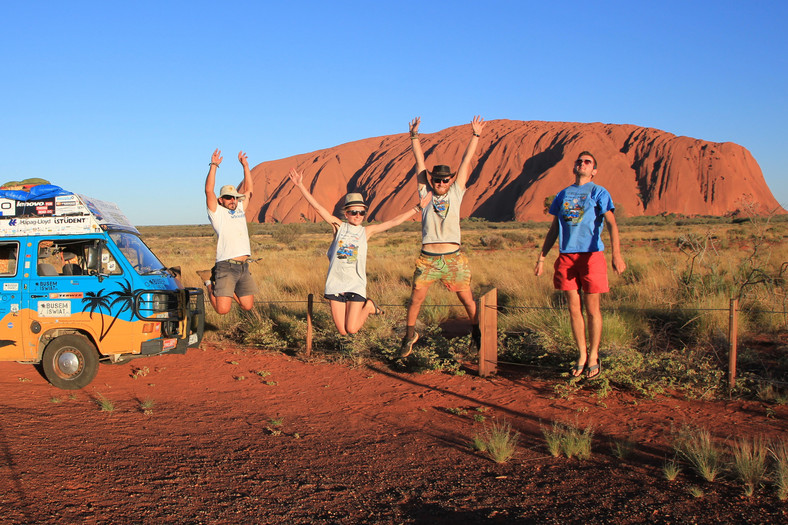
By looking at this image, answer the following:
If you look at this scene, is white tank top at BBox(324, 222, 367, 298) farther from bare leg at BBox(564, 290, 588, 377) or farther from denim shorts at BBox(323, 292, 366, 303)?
bare leg at BBox(564, 290, 588, 377)

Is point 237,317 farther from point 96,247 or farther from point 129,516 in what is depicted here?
point 129,516

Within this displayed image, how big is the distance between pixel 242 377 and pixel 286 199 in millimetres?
98936

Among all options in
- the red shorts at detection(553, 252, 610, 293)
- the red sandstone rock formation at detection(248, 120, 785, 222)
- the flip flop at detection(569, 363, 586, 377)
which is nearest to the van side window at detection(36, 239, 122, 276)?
the red shorts at detection(553, 252, 610, 293)

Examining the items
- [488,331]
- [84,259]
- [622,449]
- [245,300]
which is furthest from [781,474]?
[84,259]

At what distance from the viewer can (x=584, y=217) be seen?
5305mm

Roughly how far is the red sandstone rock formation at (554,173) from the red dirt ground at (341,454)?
62.0 meters

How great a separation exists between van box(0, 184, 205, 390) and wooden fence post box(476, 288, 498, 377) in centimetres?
321

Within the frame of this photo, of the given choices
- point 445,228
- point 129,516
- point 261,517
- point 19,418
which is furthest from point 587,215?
point 19,418

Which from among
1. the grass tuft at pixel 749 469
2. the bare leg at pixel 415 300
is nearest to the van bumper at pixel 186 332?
the bare leg at pixel 415 300

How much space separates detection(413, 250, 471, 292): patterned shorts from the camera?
19.1 feet

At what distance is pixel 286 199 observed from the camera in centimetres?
10306

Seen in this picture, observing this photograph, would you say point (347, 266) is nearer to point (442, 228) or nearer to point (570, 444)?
point (442, 228)

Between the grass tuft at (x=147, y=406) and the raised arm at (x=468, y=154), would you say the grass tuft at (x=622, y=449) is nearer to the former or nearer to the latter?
the raised arm at (x=468, y=154)

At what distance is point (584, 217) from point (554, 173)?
7003 centimetres
